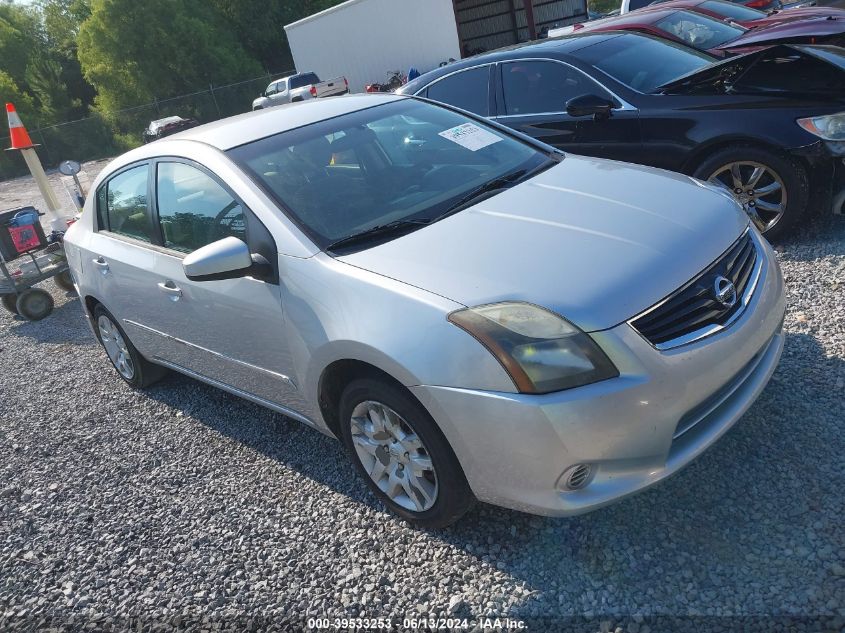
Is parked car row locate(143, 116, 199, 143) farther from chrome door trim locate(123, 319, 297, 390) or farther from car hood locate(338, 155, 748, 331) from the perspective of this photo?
car hood locate(338, 155, 748, 331)

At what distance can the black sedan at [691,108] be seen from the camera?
4.45 metres

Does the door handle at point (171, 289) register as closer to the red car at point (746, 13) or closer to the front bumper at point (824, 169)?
the front bumper at point (824, 169)

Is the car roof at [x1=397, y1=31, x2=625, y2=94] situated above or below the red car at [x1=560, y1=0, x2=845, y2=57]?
above

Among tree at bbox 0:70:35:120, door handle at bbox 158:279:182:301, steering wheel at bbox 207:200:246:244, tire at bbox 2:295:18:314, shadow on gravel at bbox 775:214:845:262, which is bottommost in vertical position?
shadow on gravel at bbox 775:214:845:262

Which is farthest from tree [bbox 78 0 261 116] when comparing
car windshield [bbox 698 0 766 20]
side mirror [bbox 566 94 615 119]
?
side mirror [bbox 566 94 615 119]

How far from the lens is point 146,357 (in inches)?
176

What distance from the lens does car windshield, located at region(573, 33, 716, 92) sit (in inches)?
211

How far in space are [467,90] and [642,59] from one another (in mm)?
1542

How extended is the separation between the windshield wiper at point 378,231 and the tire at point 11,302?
620 cm

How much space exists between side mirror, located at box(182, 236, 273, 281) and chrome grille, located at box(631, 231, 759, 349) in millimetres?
1604

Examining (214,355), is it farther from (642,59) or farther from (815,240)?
(642,59)

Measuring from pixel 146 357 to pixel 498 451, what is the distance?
9.75ft

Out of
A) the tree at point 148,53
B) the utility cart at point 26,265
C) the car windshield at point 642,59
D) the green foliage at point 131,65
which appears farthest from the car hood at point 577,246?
the tree at point 148,53

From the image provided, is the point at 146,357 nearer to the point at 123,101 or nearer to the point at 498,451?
the point at 498,451
